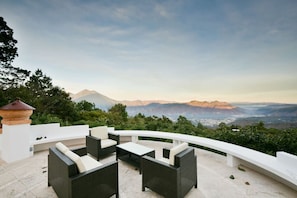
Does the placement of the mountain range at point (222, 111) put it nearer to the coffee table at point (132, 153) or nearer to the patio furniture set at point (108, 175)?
the coffee table at point (132, 153)

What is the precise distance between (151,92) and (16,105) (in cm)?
715

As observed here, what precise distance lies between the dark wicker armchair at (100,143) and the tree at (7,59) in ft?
28.9

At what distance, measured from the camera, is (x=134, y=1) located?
206 inches

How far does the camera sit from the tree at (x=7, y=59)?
832 cm

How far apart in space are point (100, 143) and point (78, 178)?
1962 mm

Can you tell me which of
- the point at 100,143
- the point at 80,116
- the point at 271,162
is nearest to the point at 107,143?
the point at 100,143

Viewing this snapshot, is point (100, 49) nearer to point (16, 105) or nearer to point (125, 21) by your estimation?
point (125, 21)

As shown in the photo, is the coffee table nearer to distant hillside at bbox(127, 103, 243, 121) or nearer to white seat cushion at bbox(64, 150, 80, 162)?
white seat cushion at bbox(64, 150, 80, 162)

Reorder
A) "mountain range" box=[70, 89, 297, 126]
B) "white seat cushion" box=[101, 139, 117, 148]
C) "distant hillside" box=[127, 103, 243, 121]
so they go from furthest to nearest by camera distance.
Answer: "distant hillside" box=[127, 103, 243, 121]
"mountain range" box=[70, 89, 297, 126]
"white seat cushion" box=[101, 139, 117, 148]

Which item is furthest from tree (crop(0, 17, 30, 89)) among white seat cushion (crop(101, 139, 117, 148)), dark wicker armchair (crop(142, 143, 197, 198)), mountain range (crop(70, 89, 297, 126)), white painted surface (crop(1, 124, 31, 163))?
dark wicker armchair (crop(142, 143, 197, 198))

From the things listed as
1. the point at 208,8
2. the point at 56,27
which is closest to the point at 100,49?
the point at 56,27

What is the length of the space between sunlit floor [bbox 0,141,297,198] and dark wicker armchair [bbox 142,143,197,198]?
25 cm

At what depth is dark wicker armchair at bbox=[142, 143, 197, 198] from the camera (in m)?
1.95

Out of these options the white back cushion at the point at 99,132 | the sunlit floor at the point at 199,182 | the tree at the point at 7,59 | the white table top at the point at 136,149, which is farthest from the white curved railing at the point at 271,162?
the tree at the point at 7,59
